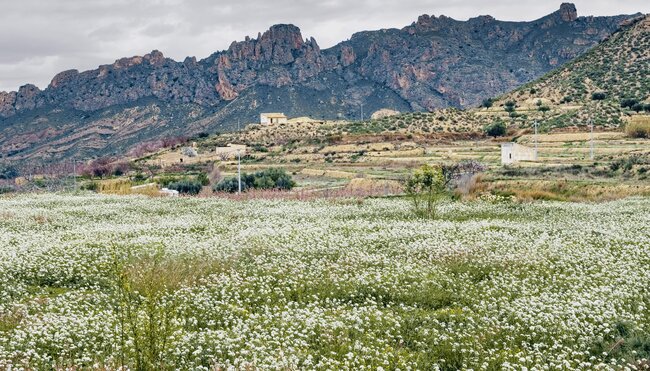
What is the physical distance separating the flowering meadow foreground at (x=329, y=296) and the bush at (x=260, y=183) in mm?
32269

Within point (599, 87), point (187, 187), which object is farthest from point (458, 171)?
point (599, 87)

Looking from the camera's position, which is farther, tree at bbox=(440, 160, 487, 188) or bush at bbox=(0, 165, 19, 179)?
bush at bbox=(0, 165, 19, 179)

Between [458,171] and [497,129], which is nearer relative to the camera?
[458,171]

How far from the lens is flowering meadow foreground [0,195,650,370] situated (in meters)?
9.18

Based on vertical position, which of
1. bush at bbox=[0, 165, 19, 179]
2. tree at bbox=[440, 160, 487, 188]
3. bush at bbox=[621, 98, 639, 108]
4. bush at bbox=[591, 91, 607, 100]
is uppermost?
bush at bbox=[591, 91, 607, 100]

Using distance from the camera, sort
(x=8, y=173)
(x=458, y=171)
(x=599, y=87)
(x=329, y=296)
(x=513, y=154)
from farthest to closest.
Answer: (x=8, y=173)
(x=599, y=87)
(x=513, y=154)
(x=458, y=171)
(x=329, y=296)

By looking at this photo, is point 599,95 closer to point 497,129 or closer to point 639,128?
point 497,129

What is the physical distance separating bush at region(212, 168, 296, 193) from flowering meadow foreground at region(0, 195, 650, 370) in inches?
1270

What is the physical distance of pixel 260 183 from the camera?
58438 millimetres

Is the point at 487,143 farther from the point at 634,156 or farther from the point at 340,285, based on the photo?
the point at 340,285

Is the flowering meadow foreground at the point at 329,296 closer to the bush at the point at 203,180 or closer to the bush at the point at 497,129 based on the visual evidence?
the bush at the point at 203,180

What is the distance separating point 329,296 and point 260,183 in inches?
1800

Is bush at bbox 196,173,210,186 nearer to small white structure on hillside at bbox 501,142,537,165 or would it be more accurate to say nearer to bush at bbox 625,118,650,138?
small white structure on hillside at bbox 501,142,537,165

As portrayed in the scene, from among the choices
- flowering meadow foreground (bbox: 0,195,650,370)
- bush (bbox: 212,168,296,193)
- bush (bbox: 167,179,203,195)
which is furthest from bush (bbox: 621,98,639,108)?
flowering meadow foreground (bbox: 0,195,650,370)
